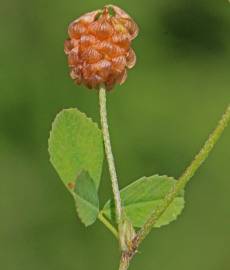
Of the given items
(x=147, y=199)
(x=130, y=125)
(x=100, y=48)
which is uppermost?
(x=100, y=48)

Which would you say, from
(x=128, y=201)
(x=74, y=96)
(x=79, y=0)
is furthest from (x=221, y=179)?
(x=128, y=201)

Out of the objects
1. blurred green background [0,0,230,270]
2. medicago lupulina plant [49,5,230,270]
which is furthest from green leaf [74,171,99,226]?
blurred green background [0,0,230,270]

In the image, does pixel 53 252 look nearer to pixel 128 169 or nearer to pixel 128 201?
pixel 128 169

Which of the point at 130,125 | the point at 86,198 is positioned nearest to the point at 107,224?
the point at 86,198

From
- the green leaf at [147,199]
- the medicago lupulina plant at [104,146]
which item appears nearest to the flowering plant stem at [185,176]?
the medicago lupulina plant at [104,146]

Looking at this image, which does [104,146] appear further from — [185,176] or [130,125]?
[130,125]

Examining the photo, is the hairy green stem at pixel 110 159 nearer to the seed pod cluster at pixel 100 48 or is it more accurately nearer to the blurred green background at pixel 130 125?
the seed pod cluster at pixel 100 48
